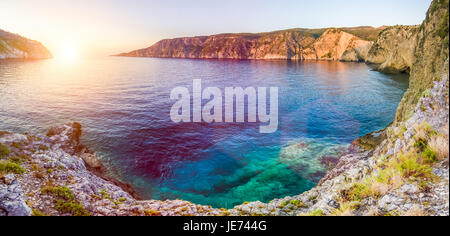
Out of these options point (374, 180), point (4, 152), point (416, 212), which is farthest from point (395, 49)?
point (4, 152)

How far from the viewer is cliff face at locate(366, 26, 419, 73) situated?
71.3 metres

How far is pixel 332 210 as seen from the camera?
22.4 feet

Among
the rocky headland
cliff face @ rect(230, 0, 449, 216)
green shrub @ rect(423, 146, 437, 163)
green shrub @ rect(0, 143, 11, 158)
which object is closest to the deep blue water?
the rocky headland

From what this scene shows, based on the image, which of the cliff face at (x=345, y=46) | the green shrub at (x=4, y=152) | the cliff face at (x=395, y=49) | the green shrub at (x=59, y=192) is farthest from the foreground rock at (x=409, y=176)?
the cliff face at (x=345, y=46)

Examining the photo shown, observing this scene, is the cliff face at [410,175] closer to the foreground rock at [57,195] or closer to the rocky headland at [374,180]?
the rocky headland at [374,180]

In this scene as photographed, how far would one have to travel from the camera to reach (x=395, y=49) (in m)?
77.1

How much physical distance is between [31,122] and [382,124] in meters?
49.1

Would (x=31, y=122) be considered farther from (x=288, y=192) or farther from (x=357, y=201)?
(x=357, y=201)

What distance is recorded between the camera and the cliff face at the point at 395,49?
71.3 m

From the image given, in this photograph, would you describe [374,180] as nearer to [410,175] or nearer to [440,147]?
[410,175]

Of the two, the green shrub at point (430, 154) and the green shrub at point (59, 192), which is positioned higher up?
the green shrub at point (430, 154)

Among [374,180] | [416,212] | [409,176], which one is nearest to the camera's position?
[416,212]
